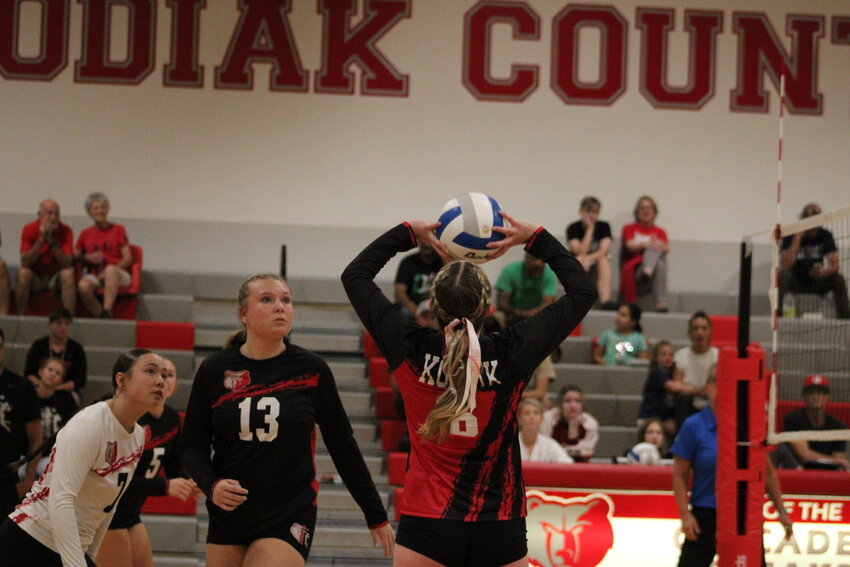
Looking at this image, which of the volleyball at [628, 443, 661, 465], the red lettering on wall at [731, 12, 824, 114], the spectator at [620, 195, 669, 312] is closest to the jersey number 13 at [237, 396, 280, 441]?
the volleyball at [628, 443, 661, 465]

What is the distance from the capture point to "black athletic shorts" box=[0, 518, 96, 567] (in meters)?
4.20

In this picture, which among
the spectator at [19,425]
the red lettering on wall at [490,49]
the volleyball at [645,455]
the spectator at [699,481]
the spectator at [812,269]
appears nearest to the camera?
the spectator at [699,481]

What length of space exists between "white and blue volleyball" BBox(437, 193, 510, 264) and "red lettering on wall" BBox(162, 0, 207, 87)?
9135 millimetres

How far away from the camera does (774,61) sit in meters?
13.0

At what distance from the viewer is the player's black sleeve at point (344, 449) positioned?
Result: 14.0ft

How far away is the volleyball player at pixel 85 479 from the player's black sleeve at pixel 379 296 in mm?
1180

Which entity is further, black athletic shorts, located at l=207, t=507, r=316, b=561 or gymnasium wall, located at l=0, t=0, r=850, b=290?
gymnasium wall, located at l=0, t=0, r=850, b=290

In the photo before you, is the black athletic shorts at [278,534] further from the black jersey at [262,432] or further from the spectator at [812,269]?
the spectator at [812,269]

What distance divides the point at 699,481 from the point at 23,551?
3915mm

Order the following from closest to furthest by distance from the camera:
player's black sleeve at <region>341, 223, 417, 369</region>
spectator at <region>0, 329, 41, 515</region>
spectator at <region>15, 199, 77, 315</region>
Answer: player's black sleeve at <region>341, 223, 417, 369</region> → spectator at <region>0, 329, 41, 515</region> → spectator at <region>15, 199, 77, 315</region>

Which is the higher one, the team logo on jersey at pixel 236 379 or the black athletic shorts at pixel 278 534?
the team logo on jersey at pixel 236 379

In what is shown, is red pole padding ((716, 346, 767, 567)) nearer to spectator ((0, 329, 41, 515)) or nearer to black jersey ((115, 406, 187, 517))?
black jersey ((115, 406, 187, 517))

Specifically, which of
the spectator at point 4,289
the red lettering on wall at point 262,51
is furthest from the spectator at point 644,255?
the spectator at point 4,289

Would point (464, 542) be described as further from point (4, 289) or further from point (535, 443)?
point (4, 289)
